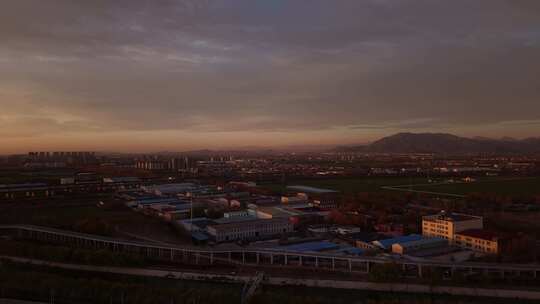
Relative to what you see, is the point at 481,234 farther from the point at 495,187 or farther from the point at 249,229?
the point at 495,187

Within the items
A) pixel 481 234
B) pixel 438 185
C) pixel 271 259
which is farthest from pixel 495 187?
pixel 271 259

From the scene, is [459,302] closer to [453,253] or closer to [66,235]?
[453,253]

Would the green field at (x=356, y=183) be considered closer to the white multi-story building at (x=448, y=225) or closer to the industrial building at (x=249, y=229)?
the industrial building at (x=249, y=229)

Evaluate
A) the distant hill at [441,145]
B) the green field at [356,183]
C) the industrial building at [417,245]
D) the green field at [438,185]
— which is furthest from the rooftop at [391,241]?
the distant hill at [441,145]

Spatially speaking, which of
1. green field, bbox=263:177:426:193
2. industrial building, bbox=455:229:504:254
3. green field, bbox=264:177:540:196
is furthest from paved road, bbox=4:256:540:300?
green field, bbox=263:177:426:193

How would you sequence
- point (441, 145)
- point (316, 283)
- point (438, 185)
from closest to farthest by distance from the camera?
point (316, 283)
point (438, 185)
point (441, 145)

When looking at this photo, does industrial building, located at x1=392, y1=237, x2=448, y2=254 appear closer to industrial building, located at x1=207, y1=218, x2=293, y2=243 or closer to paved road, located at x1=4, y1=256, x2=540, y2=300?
paved road, located at x1=4, y1=256, x2=540, y2=300
